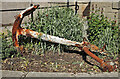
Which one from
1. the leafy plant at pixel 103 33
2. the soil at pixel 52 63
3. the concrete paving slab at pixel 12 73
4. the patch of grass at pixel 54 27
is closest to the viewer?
the concrete paving slab at pixel 12 73

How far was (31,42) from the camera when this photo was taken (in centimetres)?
354

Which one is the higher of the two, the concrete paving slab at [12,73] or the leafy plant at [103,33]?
the leafy plant at [103,33]

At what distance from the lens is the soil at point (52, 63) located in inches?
113

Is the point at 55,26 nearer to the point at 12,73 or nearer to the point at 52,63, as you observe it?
the point at 52,63

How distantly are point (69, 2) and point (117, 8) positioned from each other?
72.5 inches

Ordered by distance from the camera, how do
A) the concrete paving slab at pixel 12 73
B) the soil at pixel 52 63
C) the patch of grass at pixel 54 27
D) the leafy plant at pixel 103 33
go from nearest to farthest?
the concrete paving slab at pixel 12 73 < the soil at pixel 52 63 < the patch of grass at pixel 54 27 < the leafy plant at pixel 103 33

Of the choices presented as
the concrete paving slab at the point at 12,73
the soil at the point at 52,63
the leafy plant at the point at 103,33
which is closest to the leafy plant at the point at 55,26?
the soil at the point at 52,63

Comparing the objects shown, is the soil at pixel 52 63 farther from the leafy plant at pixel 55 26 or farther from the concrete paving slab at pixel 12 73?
the leafy plant at pixel 55 26

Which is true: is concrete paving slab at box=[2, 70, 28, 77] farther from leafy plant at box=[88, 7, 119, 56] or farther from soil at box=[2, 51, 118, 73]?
leafy plant at box=[88, 7, 119, 56]

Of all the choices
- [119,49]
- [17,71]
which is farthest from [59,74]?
[119,49]

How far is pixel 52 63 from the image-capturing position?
3090 mm

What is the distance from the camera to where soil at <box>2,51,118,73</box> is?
9.41ft

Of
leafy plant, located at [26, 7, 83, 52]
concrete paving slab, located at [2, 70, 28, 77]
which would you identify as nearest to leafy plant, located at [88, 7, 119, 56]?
leafy plant, located at [26, 7, 83, 52]

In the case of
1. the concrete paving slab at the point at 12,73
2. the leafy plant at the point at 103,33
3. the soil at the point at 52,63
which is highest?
the leafy plant at the point at 103,33
